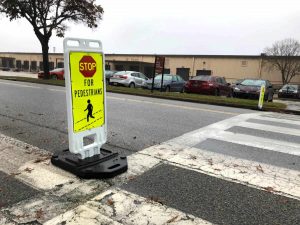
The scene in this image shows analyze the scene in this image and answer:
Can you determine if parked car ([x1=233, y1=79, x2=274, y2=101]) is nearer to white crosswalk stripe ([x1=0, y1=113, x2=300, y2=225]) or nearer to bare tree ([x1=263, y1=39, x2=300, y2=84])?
white crosswalk stripe ([x1=0, y1=113, x2=300, y2=225])

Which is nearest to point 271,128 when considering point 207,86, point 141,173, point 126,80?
point 141,173

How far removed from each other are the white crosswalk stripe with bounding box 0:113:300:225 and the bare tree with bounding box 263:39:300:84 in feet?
124

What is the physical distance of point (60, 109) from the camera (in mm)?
9781

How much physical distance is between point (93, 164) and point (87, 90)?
3.22ft

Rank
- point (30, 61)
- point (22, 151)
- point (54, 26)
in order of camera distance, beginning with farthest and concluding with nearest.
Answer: point (30, 61) → point (54, 26) → point (22, 151)

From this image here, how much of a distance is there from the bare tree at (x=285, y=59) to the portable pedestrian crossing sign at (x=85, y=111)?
133 ft

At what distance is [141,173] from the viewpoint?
178 inches

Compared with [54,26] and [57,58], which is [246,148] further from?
[57,58]

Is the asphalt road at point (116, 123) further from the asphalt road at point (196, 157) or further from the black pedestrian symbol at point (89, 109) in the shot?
the black pedestrian symbol at point (89, 109)

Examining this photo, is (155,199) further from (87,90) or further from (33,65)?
(33,65)

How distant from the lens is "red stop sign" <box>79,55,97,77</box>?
423 cm

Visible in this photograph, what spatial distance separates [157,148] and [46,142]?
196cm

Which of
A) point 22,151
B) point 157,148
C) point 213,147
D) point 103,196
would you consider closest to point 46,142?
point 22,151

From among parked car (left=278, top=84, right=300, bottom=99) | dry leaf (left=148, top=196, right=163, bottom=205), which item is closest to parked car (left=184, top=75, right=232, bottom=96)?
parked car (left=278, top=84, right=300, bottom=99)
